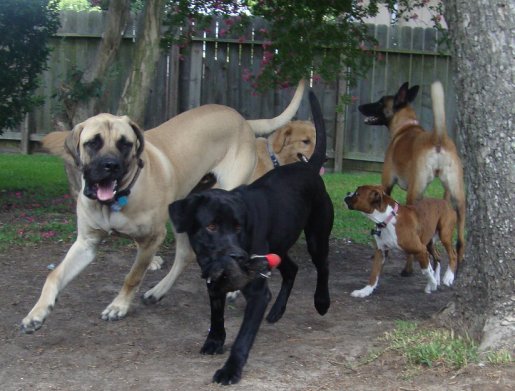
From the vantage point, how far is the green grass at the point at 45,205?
6.45 meters

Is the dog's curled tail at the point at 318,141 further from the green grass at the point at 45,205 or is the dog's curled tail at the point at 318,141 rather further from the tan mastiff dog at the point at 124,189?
the green grass at the point at 45,205

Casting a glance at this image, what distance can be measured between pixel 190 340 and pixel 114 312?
0.68 meters

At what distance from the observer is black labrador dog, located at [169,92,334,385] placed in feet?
10.5

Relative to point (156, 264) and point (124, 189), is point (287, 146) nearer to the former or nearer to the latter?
point (156, 264)

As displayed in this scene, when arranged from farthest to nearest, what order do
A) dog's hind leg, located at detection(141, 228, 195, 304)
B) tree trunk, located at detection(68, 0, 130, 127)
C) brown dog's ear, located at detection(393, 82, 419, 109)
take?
1. brown dog's ear, located at detection(393, 82, 419, 109)
2. tree trunk, located at detection(68, 0, 130, 127)
3. dog's hind leg, located at detection(141, 228, 195, 304)

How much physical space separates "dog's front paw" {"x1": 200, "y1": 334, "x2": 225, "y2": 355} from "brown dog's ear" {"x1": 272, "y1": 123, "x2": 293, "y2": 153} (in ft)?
10.7

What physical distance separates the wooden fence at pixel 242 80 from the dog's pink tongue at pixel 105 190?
786 cm

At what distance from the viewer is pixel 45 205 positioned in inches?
309

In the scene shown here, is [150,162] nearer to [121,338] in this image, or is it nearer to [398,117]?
[121,338]

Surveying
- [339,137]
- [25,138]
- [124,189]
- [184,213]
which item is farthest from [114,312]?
[25,138]

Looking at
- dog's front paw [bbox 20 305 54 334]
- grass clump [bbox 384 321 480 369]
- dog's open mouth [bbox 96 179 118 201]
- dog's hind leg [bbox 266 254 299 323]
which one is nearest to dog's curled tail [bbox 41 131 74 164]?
dog's open mouth [bbox 96 179 118 201]

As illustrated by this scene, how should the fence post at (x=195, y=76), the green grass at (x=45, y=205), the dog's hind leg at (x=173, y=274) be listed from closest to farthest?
1. the dog's hind leg at (x=173, y=274)
2. the green grass at (x=45, y=205)
3. the fence post at (x=195, y=76)

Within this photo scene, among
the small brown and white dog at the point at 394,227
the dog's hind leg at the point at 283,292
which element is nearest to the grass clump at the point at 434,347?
the dog's hind leg at the point at 283,292

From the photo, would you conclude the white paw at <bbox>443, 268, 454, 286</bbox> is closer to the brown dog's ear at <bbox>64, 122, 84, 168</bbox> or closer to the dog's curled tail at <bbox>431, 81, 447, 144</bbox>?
the dog's curled tail at <bbox>431, 81, 447, 144</bbox>
